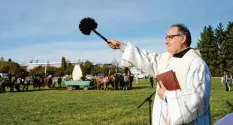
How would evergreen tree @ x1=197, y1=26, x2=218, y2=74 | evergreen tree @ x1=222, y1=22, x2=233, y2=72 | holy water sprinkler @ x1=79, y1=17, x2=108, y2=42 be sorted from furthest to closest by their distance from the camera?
evergreen tree @ x1=197, y1=26, x2=218, y2=74 < evergreen tree @ x1=222, y1=22, x2=233, y2=72 < holy water sprinkler @ x1=79, y1=17, x2=108, y2=42

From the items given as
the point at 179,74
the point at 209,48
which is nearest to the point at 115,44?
the point at 179,74

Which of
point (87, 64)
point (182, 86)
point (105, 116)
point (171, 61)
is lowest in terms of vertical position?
point (105, 116)

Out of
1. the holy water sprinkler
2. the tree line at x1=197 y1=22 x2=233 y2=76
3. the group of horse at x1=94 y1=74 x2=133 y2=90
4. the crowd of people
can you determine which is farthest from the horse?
the tree line at x1=197 y1=22 x2=233 y2=76

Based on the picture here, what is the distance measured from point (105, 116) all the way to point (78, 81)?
84.2 ft

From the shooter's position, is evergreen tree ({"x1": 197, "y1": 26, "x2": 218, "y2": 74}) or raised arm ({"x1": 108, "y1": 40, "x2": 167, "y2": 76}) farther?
evergreen tree ({"x1": 197, "y1": 26, "x2": 218, "y2": 74})

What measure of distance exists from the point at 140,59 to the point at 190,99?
105cm

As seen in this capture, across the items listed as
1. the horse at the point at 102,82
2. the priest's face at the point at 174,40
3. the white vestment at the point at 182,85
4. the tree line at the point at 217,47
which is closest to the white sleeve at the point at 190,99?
the white vestment at the point at 182,85

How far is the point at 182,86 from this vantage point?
3447mm

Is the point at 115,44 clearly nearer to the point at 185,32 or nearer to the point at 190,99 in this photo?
the point at 185,32

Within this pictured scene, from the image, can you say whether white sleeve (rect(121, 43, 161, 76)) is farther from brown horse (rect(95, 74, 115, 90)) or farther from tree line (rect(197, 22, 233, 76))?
tree line (rect(197, 22, 233, 76))

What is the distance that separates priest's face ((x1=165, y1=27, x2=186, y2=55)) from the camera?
3547 mm

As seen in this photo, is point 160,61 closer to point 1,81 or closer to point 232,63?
point 1,81

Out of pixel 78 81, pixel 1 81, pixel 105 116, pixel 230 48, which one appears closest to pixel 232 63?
pixel 230 48

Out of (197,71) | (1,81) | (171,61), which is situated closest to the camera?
(197,71)
